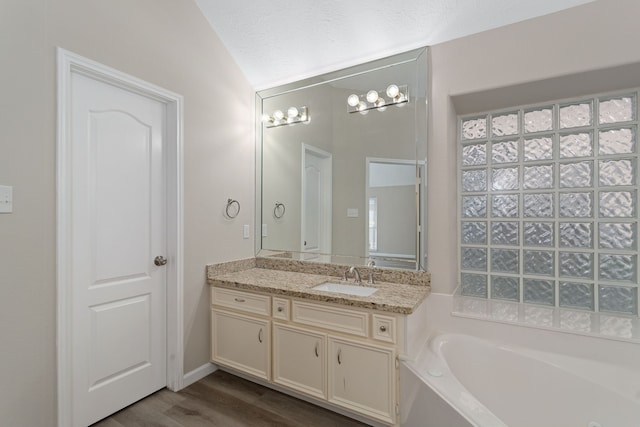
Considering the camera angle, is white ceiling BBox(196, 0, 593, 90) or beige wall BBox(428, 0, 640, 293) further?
white ceiling BBox(196, 0, 593, 90)

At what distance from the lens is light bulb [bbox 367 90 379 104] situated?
7.51 feet

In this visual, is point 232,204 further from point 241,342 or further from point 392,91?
point 392,91

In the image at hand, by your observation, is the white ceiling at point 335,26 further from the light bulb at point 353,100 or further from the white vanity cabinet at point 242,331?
the white vanity cabinet at point 242,331

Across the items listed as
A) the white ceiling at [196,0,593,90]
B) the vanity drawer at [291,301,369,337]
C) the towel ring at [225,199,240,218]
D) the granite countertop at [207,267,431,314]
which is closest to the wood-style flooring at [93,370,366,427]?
the vanity drawer at [291,301,369,337]

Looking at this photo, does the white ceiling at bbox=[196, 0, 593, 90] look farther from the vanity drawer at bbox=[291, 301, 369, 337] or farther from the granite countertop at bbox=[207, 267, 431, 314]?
the vanity drawer at bbox=[291, 301, 369, 337]

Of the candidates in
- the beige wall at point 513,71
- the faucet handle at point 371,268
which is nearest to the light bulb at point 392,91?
the beige wall at point 513,71

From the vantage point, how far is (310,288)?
209 cm

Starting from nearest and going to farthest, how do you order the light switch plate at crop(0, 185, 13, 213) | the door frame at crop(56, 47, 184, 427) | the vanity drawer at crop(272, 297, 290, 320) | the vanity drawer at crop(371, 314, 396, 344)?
the light switch plate at crop(0, 185, 13, 213), the door frame at crop(56, 47, 184, 427), the vanity drawer at crop(371, 314, 396, 344), the vanity drawer at crop(272, 297, 290, 320)

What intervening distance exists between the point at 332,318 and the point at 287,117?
5.74 ft

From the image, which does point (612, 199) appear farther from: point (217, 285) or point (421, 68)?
point (217, 285)

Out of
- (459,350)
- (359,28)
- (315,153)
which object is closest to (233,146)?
(315,153)

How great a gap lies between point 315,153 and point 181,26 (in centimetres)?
133

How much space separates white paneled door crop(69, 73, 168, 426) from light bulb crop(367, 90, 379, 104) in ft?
4.92

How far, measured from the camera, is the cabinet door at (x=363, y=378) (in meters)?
1.70
